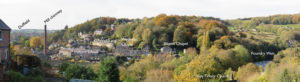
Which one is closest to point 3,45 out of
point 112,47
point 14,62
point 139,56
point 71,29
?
point 14,62

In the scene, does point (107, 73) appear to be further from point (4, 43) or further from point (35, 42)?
point (35, 42)

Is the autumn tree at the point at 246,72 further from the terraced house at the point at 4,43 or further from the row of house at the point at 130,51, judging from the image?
the row of house at the point at 130,51

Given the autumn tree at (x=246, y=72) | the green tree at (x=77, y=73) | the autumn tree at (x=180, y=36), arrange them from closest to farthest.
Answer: the green tree at (x=77, y=73) → the autumn tree at (x=246, y=72) → the autumn tree at (x=180, y=36)

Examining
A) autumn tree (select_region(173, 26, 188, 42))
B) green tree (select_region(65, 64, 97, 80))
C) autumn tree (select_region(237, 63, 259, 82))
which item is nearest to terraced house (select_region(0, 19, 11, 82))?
green tree (select_region(65, 64, 97, 80))

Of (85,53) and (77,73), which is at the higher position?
(77,73)

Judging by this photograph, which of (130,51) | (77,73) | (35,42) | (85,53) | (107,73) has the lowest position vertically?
(85,53)

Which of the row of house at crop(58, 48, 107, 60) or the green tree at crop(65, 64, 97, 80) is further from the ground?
the green tree at crop(65, 64, 97, 80)

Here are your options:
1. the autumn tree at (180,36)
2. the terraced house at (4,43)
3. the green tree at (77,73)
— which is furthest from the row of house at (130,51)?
the terraced house at (4,43)

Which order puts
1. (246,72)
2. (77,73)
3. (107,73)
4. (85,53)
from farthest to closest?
(85,53) → (246,72) → (77,73) → (107,73)

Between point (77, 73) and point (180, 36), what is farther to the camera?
point (180, 36)

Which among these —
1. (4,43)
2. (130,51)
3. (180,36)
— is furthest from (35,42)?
(4,43)

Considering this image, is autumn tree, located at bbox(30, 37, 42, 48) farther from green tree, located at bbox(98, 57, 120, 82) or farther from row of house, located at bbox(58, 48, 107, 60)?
green tree, located at bbox(98, 57, 120, 82)
